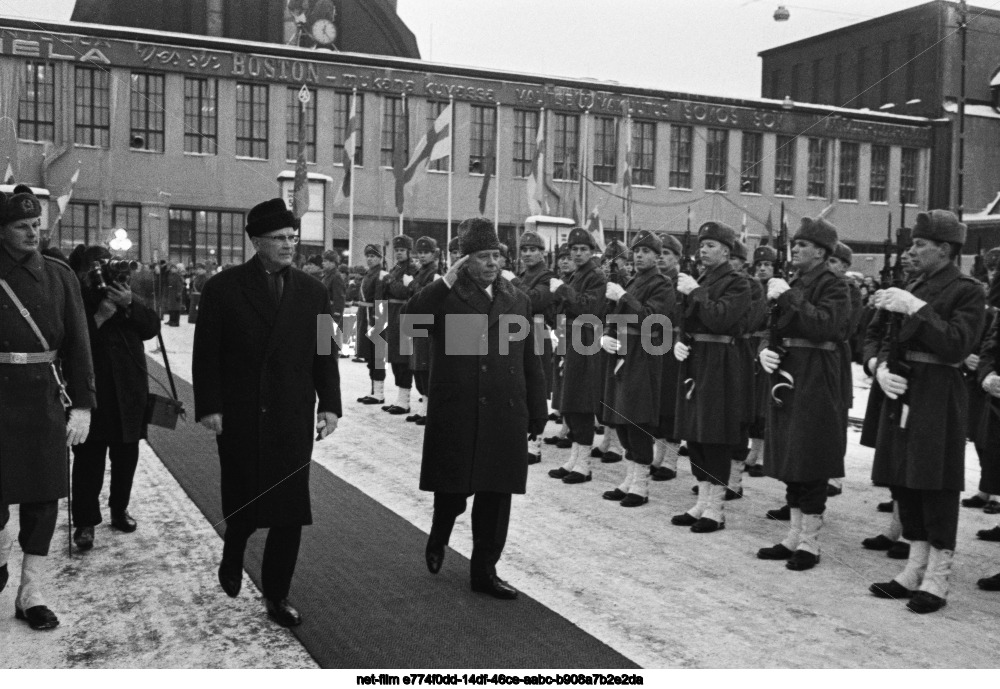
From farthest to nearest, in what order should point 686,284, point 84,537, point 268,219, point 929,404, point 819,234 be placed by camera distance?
point 686,284 < point 819,234 < point 84,537 < point 929,404 < point 268,219

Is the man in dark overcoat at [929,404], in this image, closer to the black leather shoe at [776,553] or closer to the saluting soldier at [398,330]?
the black leather shoe at [776,553]

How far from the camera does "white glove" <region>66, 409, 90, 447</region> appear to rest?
4820 millimetres

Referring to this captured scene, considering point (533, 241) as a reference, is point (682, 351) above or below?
below

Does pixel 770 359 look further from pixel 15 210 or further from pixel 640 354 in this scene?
pixel 15 210

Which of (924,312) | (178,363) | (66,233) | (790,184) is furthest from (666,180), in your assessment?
(924,312)

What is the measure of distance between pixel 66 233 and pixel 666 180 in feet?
72.6

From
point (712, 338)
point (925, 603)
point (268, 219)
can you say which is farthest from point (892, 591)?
point (268, 219)

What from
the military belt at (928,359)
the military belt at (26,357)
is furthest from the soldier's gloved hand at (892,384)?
the military belt at (26,357)

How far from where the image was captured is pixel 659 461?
909cm

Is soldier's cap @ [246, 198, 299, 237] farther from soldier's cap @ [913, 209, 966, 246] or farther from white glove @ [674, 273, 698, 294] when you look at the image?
soldier's cap @ [913, 209, 966, 246]

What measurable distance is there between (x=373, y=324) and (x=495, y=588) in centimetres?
844

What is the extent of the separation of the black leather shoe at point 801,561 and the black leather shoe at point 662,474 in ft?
9.15

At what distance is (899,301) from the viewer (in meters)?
5.17

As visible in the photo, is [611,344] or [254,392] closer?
[254,392]
